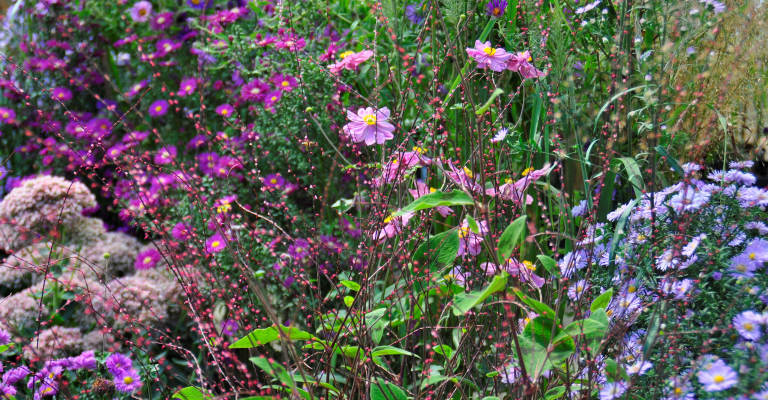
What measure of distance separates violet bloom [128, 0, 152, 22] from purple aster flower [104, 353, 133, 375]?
7.75 feet

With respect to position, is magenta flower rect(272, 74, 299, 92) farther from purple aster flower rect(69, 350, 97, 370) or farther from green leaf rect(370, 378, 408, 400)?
→ green leaf rect(370, 378, 408, 400)

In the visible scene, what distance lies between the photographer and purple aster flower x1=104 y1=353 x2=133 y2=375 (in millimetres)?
1662

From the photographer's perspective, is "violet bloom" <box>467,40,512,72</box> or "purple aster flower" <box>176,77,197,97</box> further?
"purple aster flower" <box>176,77,197,97</box>

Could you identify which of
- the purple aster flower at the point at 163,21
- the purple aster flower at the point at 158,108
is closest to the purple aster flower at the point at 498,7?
the purple aster flower at the point at 158,108

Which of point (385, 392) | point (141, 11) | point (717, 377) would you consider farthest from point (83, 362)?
point (141, 11)

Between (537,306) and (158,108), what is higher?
(537,306)

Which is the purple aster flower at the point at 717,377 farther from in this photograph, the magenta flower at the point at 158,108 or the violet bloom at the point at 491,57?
the magenta flower at the point at 158,108

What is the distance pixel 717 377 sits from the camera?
1016mm

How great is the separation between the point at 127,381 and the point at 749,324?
4.66 feet

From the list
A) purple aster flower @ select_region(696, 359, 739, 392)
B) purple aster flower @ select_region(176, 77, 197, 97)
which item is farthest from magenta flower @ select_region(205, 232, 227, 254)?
purple aster flower @ select_region(696, 359, 739, 392)

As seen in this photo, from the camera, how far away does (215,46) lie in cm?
263

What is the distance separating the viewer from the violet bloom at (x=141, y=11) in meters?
3.51

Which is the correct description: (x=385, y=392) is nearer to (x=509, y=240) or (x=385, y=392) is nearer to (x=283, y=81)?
(x=509, y=240)

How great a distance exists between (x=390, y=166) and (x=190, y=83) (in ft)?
6.51
